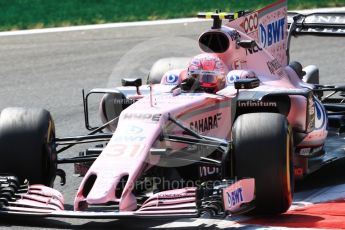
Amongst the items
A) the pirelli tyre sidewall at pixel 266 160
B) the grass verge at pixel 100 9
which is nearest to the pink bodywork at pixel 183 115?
the pirelli tyre sidewall at pixel 266 160

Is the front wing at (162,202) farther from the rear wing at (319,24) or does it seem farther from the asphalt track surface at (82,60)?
the rear wing at (319,24)

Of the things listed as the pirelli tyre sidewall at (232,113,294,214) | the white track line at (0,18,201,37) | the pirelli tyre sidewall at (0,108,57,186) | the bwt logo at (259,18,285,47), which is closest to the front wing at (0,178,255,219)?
the pirelli tyre sidewall at (232,113,294,214)

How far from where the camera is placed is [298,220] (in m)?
7.90

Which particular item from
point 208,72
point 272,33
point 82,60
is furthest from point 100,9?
point 208,72

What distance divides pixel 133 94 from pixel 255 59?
4.12ft

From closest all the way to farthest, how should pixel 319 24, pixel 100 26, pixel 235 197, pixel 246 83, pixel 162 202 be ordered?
pixel 162 202, pixel 235 197, pixel 246 83, pixel 319 24, pixel 100 26

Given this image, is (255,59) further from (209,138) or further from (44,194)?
(44,194)

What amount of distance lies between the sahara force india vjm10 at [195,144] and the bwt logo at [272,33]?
0.01 meters

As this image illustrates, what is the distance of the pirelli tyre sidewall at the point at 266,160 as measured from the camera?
778 cm

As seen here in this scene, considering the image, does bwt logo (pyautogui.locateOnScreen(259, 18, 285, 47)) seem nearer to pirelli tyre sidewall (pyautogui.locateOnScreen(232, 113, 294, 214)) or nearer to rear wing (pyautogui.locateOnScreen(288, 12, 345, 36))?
rear wing (pyautogui.locateOnScreen(288, 12, 345, 36))

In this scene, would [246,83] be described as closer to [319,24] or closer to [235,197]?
[235,197]

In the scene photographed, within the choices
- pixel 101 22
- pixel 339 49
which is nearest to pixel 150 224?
pixel 339 49

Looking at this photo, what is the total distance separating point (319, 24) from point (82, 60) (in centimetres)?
643

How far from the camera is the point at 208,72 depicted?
9.21 metres
